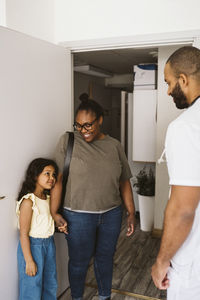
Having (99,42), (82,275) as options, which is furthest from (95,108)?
(82,275)

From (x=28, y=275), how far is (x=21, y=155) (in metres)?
0.73

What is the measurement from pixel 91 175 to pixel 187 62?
3.24 feet

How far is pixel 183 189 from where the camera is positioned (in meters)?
1.12

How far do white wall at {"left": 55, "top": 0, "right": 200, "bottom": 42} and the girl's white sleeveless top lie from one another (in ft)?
4.22

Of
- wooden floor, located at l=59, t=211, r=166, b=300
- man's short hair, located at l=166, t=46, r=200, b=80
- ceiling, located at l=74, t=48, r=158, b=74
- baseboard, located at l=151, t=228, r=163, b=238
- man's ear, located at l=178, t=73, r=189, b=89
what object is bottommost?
wooden floor, located at l=59, t=211, r=166, b=300

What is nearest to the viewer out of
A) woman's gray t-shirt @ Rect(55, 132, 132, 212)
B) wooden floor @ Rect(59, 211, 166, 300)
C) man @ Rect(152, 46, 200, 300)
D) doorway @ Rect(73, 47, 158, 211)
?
man @ Rect(152, 46, 200, 300)

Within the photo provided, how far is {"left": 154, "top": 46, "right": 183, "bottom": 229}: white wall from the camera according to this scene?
3379 millimetres

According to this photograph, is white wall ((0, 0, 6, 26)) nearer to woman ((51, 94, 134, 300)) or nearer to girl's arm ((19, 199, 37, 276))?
woman ((51, 94, 134, 300))

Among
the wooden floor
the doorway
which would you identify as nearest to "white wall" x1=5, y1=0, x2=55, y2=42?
the doorway

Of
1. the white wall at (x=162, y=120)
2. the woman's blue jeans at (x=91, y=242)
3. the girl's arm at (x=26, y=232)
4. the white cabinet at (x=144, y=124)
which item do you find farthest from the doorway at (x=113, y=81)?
the girl's arm at (x=26, y=232)

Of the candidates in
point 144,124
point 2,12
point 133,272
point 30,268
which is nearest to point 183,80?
point 30,268

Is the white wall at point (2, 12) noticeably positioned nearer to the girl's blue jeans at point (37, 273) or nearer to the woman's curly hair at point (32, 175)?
the woman's curly hair at point (32, 175)

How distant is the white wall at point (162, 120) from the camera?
338cm

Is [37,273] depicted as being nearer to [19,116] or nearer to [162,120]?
[19,116]
